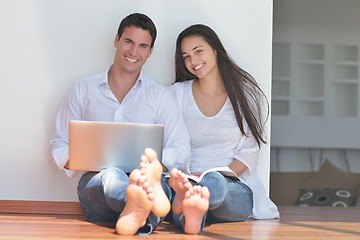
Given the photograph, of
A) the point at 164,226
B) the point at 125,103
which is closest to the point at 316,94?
the point at 125,103

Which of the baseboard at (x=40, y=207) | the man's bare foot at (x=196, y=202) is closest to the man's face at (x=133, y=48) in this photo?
the baseboard at (x=40, y=207)

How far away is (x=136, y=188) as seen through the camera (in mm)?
2809

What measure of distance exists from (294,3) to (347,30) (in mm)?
464

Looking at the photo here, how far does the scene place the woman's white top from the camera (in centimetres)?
359

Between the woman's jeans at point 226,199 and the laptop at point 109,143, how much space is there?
0.90ft

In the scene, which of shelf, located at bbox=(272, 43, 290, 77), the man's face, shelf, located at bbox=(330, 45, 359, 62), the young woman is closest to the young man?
the man's face

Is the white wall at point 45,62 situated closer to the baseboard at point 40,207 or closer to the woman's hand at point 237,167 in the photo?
the baseboard at point 40,207

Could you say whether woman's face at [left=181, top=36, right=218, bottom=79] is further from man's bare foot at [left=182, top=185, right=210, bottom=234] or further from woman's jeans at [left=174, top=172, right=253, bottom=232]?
man's bare foot at [left=182, top=185, right=210, bottom=234]

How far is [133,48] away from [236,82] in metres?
0.52

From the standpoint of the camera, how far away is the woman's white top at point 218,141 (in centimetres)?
359

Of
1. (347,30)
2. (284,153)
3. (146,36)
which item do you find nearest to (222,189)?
(146,36)

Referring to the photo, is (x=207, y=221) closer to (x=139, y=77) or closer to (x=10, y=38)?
(x=139, y=77)

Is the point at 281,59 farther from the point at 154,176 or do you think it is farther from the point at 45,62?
the point at 154,176

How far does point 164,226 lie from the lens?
3.30m
